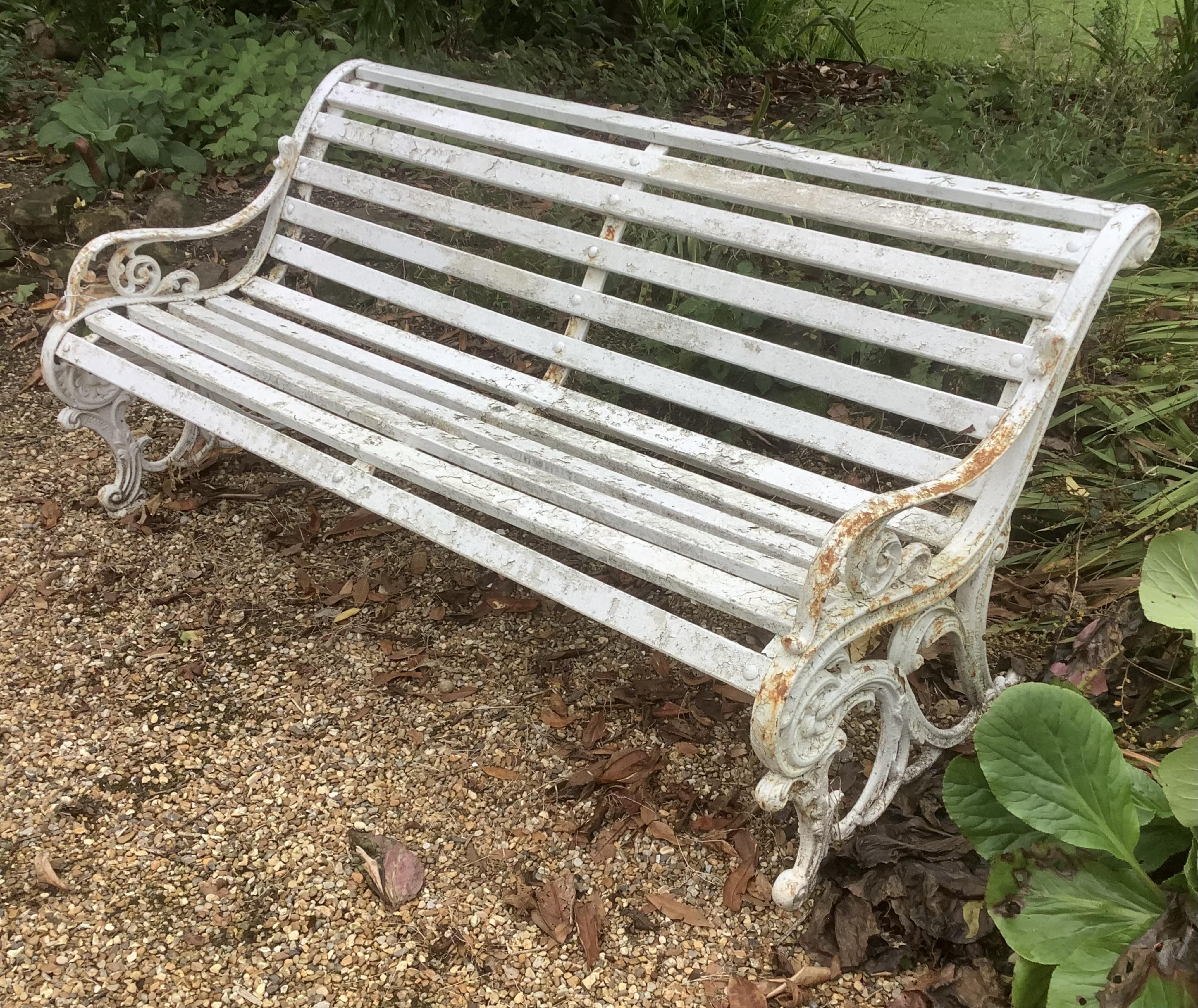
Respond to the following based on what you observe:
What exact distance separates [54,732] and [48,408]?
5.90 ft

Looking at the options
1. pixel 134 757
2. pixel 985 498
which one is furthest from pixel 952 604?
pixel 134 757

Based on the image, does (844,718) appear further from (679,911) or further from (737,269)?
(737,269)

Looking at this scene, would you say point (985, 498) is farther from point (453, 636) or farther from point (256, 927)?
point (256, 927)

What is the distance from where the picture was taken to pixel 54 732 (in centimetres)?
263

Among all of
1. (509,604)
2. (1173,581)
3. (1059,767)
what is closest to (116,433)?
(509,604)

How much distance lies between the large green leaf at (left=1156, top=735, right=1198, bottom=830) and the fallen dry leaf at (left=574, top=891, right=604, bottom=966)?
1.09 m

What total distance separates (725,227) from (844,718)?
1.17 metres

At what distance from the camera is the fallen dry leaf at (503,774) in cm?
249

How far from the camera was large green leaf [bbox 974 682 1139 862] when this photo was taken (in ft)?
5.80

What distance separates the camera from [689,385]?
2541 millimetres

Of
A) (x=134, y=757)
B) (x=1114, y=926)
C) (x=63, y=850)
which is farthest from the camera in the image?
(x=134, y=757)

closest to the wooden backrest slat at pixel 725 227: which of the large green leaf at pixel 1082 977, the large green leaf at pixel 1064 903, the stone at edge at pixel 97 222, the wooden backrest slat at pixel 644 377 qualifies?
the wooden backrest slat at pixel 644 377

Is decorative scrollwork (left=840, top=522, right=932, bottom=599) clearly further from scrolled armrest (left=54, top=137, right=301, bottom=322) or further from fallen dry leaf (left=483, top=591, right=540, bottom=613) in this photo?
scrolled armrest (left=54, top=137, right=301, bottom=322)

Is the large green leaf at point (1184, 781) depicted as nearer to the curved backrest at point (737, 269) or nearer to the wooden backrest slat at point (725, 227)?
the curved backrest at point (737, 269)
